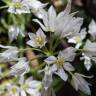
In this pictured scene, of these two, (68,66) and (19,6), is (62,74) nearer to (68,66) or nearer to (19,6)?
(68,66)

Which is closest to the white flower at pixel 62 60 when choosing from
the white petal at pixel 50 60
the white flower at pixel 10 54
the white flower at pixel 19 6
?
the white petal at pixel 50 60

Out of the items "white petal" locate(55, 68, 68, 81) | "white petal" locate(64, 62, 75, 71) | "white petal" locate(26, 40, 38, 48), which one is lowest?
"white petal" locate(55, 68, 68, 81)

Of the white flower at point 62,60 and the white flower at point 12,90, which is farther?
the white flower at point 12,90

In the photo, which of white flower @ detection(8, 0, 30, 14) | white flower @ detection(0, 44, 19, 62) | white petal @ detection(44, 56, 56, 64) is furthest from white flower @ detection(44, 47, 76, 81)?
white flower @ detection(8, 0, 30, 14)

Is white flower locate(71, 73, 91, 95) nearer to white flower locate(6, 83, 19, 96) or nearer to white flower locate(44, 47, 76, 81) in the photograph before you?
white flower locate(44, 47, 76, 81)

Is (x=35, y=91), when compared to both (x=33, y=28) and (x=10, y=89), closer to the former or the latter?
(x=10, y=89)

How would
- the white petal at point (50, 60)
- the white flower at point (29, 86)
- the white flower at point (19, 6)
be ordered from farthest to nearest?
the white flower at point (29, 86) < the white flower at point (19, 6) < the white petal at point (50, 60)

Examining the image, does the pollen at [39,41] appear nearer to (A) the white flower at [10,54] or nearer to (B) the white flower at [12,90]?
(A) the white flower at [10,54]

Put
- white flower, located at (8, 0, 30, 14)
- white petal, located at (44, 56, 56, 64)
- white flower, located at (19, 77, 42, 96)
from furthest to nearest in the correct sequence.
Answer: white flower, located at (19, 77, 42, 96) < white flower, located at (8, 0, 30, 14) < white petal, located at (44, 56, 56, 64)
